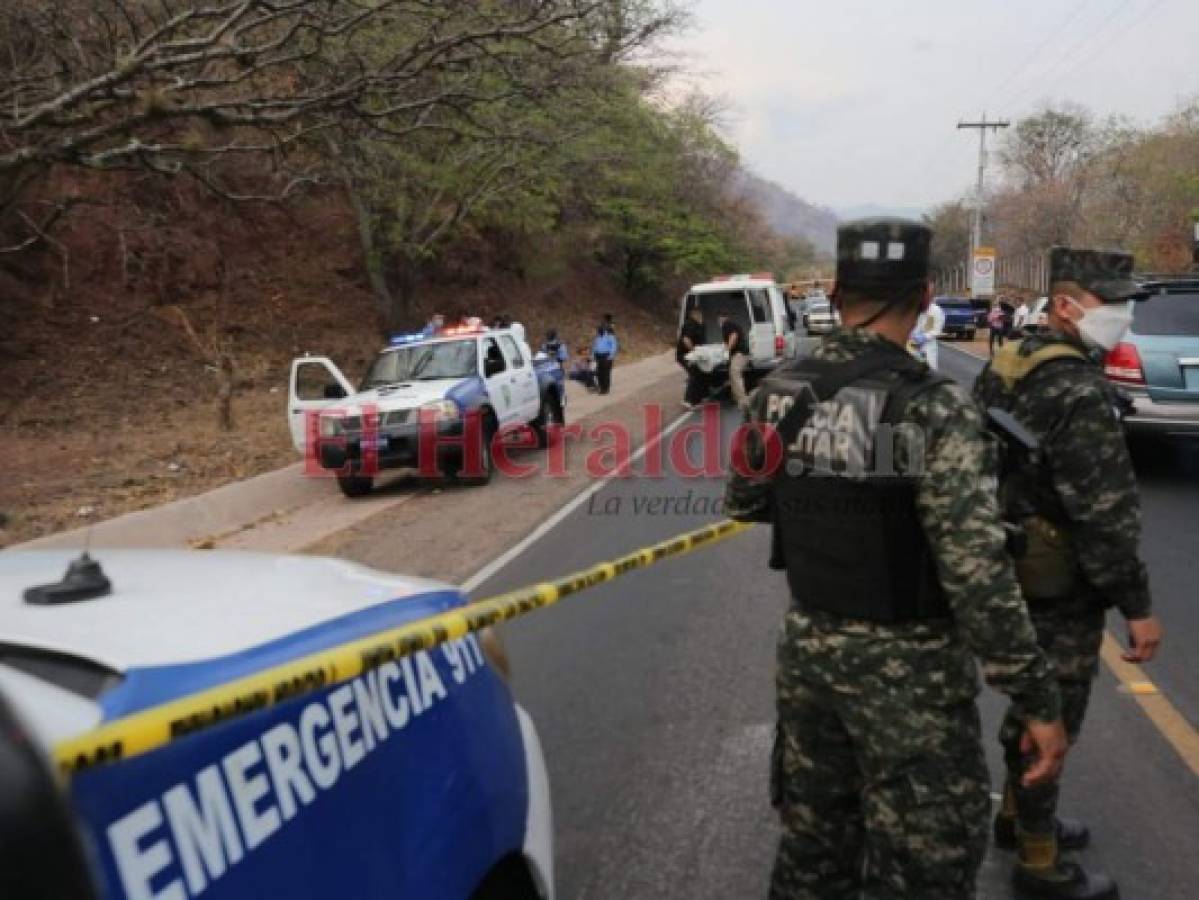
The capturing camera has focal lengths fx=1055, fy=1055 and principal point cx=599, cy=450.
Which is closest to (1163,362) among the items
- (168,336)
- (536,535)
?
(536,535)

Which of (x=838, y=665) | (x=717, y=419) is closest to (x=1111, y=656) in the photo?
(x=838, y=665)

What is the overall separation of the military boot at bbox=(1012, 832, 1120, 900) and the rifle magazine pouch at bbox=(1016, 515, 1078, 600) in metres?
0.78

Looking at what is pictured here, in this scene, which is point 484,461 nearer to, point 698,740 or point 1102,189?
point 698,740

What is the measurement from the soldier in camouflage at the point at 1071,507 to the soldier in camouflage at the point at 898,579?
2.51 feet

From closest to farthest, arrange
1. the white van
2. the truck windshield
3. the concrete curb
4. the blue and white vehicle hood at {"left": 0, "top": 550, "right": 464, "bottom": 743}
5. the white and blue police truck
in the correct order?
1. the white and blue police truck
2. the blue and white vehicle hood at {"left": 0, "top": 550, "right": 464, "bottom": 743}
3. the concrete curb
4. the truck windshield
5. the white van

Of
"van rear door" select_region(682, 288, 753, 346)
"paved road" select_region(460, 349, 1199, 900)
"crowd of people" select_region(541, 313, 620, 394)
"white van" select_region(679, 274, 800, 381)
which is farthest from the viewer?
"crowd of people" select_region(541, 313, 620, 394)

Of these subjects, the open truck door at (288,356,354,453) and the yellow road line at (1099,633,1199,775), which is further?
the open truck door at (288,356,354,453)

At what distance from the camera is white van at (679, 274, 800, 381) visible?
69.2ft

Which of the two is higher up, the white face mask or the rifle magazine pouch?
the white face mask

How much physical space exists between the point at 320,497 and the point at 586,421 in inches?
289

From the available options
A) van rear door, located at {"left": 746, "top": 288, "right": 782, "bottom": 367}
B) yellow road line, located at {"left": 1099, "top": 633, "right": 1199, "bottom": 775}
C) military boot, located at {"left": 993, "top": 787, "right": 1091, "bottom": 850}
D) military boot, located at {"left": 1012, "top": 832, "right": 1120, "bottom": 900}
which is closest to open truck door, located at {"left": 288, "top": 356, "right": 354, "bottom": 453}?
yellow road line, located at {"left": 1099, "top": 633, "right": 1199, "bottom": 775}

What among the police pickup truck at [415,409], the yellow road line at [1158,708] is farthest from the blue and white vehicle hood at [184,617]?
the police pickup truck at [415,409]

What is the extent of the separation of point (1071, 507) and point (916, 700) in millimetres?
1018

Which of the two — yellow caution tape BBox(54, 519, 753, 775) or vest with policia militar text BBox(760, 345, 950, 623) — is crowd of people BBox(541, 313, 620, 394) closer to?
vest with policia militar text BBox(760, 345, 950, 623)
